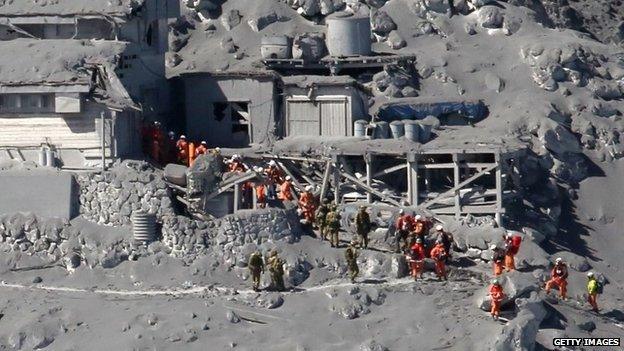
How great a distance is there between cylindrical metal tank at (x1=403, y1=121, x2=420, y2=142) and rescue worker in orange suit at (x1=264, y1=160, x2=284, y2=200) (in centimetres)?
418

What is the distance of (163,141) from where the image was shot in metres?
76.8

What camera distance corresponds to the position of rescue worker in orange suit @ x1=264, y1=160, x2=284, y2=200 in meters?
74.7

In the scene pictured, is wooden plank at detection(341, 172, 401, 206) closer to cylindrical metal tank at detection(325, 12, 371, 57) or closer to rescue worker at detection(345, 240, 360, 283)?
rescue worker at detection(345, 240, 360, 283)

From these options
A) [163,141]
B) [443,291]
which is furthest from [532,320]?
[163,141]

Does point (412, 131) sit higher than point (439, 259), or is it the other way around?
point (412, 131)

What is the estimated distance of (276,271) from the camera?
70562 millimetres

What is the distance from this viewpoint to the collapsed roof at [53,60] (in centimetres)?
7500

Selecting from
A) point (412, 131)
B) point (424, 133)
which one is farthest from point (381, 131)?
point (424, 133)

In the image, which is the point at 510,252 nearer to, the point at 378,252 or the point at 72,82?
the point at 378,252

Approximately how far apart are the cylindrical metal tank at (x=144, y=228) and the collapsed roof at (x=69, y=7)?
750 centimetres

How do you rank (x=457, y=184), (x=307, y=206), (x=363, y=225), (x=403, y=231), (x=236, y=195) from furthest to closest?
1. (x=457, y=184)
2. (x=307, y=206)
3. (x=236, y=195)
4. (x=363, y=225)
5. (x=403, y=231)

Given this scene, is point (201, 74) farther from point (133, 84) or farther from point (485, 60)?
point (485, 60)

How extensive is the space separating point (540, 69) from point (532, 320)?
18595 millimetres

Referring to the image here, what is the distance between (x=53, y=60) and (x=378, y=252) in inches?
464
